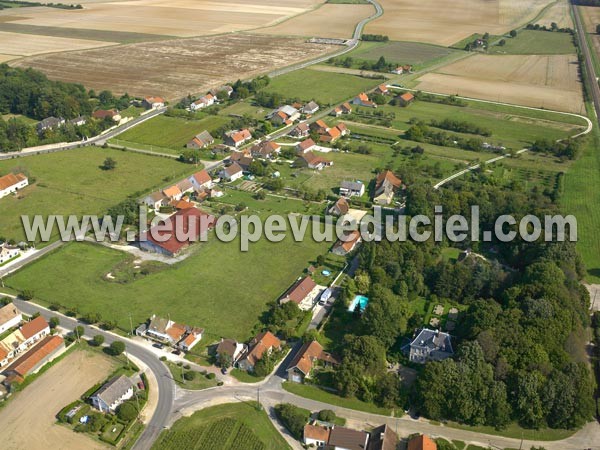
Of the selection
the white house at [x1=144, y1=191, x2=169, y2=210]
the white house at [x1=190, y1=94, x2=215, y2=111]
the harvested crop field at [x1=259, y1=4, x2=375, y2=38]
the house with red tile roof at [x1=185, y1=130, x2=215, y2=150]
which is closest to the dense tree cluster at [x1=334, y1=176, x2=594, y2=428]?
the white house at [x1=144, y1=191, x2=169, y2=210]

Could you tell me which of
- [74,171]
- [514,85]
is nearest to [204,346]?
[74,171]

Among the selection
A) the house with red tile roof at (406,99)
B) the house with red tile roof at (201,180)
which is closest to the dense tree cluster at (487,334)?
the house with red tile roof at (201,180)

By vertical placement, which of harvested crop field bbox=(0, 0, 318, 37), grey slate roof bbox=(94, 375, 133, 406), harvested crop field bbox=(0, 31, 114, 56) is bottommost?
grey slate roof bbox=(94, 375, 133, 406)

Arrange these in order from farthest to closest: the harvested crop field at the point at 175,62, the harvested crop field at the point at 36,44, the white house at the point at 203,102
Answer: the harvested crop field at the point at 36,44 < the harvested crop field at the point at 175,62 < the white house at the point at 203,102

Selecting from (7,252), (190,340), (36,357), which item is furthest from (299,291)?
(7,252)

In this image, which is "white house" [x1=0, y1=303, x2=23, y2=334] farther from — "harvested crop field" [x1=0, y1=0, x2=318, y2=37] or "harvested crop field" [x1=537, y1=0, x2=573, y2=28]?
"harvested crop field" [x1=537, y1=0, x2=573, y2=28]

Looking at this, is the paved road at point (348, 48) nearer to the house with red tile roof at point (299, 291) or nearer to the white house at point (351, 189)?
the white house at point (351, 189)
